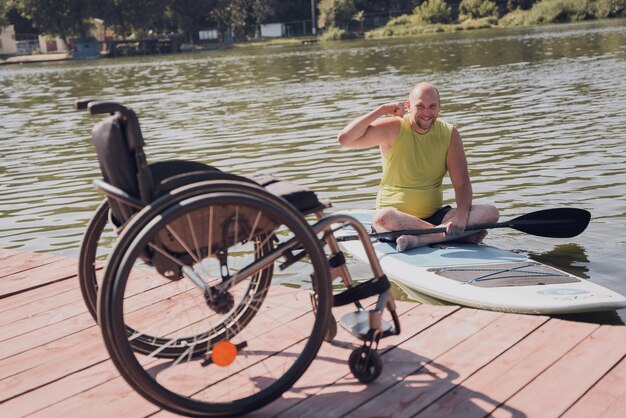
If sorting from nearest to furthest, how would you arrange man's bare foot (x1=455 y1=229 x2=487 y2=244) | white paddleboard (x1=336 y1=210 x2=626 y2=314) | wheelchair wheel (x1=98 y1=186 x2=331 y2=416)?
wheelchair wheel (x1=98 y1=186 x2=331 y2=416) < white paddleboard (x1=336 y1=210 x2=626 y2=314) < man's bare foot (x1=455 y1=229 x2=487 y2=244)

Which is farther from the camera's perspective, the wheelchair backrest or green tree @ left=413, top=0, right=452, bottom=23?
green tree @ left=413, top=0, right=452, bottom=23

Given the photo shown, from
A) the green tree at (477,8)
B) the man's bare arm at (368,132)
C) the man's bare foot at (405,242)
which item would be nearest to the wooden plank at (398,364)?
the man's bare foot at (405,242)

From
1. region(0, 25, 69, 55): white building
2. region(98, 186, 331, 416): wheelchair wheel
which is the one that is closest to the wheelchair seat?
region(98, 186, 331, 416): wheelchair wheel

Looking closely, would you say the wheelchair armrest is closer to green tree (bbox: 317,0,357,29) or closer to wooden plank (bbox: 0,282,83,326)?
wooden plank (bbox: 0,282,83,326)

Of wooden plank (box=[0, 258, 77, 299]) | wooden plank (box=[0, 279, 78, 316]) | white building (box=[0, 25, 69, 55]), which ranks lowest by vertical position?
white building (box=[0, 25, 69, 55])

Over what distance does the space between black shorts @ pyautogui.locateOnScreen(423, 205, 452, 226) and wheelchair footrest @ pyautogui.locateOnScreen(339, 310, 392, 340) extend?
9.02 ft

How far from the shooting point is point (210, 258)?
134 inches

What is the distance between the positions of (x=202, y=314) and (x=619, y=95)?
13901 millimetres

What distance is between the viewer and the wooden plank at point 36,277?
5.27 metres

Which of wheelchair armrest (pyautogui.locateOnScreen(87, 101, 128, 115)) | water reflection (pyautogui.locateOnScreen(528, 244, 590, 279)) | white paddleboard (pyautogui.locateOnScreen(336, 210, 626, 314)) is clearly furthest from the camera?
water reflection (pyautogui.locateOnScreen(528, 244, 590, 279))

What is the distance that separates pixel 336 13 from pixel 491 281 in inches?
2936

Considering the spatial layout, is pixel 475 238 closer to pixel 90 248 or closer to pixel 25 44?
pixel 90 248

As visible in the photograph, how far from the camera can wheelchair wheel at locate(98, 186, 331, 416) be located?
→ 2.99 metres

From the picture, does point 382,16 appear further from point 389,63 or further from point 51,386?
point 51,386
